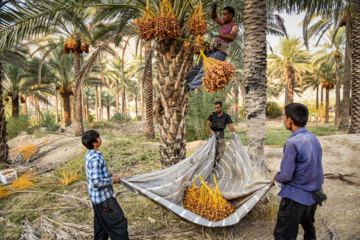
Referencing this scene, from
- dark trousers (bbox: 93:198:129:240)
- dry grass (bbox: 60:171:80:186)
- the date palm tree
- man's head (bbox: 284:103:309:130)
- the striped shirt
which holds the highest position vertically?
the date palm tree

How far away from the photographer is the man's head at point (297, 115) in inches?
86.4

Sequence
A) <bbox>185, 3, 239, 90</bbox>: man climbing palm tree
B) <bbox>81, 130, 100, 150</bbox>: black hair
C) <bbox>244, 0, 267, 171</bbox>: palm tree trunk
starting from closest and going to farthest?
<bbox>81, 130, 100, 150</bbox>: black hair → <bbox>185, 3, 239, 90</bbox>: man climbing palm tree → <bbox>244, 0, 267, 171</bbox>: palm tree trunk

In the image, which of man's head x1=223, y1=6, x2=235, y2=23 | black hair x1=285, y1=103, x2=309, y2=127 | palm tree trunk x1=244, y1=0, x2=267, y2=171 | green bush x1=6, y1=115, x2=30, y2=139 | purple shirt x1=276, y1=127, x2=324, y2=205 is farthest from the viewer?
green bush x1=6, y1=115, x2=30, y2=139

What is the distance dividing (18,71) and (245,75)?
64.7ft

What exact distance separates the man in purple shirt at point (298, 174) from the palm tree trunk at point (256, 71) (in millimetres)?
1451

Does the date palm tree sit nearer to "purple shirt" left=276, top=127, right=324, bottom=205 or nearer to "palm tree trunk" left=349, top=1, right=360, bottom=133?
"palm tree trunk" left=349, top=1, right=360, bottom=133

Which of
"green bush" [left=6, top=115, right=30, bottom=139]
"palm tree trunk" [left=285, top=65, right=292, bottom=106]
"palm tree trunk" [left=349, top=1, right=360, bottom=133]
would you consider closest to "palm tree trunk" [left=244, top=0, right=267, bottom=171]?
"palm tree trunk" [left=349, top=1, right=360, bottom=133]

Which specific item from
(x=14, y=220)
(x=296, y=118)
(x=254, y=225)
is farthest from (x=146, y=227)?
(x=296, y=118)

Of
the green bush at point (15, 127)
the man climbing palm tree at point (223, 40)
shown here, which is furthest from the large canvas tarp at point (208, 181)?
the green bush at point (15, 127)

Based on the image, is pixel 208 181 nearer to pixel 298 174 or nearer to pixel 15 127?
pixel 298 174

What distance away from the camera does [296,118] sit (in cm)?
221

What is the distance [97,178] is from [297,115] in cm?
225

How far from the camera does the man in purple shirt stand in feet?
6.87

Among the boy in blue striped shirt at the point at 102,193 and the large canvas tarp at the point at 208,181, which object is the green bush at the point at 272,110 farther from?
the boy in blue striped shirt at the point at 102,193
